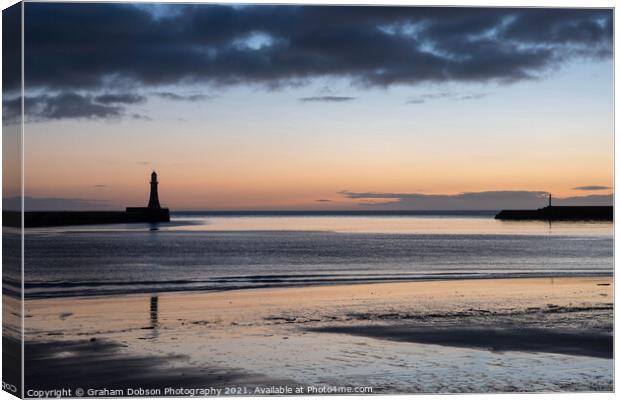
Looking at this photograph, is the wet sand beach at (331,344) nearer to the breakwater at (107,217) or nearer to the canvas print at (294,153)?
the canvas print at (294,153)

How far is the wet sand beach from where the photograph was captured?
8727 mm

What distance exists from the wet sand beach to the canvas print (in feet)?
0.11

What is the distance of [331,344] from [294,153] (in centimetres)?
272

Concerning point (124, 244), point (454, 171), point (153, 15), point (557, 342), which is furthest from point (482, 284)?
point (124, 244)

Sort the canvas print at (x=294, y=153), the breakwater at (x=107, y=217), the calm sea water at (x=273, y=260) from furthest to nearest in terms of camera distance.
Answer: the breakwater at (x=107, y=217), the calm sea water at (x=273, y=260), the canvas print at (x=294, y=153)

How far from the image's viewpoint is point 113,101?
11203 mm

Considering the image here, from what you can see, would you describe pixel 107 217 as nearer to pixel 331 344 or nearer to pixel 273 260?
pixel 273 260

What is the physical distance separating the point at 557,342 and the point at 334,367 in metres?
2.81

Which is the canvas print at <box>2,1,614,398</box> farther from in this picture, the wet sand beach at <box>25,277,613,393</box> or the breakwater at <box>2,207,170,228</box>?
the breakwater at <box>2,207,170,228</box>

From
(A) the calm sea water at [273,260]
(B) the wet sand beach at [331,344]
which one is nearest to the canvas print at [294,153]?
(B) the wet sand beach at [331,344]

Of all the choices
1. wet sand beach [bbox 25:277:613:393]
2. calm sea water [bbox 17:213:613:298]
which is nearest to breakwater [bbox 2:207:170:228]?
calm sea water [bbox 17:213:613:298]

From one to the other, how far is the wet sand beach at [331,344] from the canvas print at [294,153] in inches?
1.3

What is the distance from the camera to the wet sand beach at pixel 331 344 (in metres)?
8.73

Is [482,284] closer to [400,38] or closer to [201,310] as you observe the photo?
[201,310]
